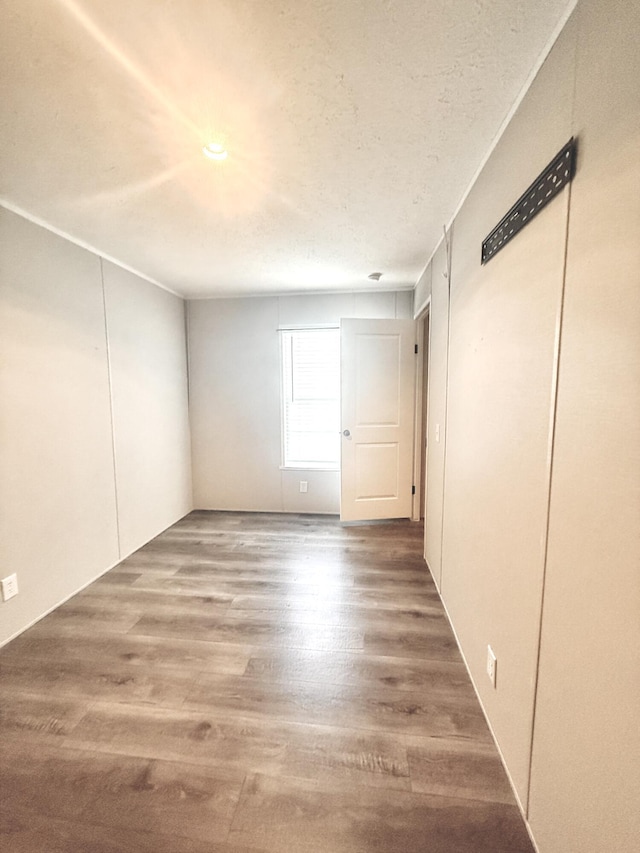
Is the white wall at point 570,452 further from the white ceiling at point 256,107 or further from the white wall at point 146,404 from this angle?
the white wall at point 146,404

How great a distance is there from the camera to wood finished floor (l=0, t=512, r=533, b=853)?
108cm

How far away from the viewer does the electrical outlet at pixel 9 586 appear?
189cm

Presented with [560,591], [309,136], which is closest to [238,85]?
[309,136]

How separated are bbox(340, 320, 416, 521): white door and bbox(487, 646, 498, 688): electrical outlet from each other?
2.11 meters

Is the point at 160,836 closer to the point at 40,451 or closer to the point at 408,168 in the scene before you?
the point at 40,451

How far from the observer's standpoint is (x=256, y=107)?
3.99 ft

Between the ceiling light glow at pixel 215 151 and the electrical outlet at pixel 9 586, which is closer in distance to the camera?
the ceiling light glow at pixel 215 151

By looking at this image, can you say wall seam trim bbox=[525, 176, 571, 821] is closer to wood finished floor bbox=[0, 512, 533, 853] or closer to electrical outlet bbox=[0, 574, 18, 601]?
wood finished floor bbox=[0, 512, 533, 853]

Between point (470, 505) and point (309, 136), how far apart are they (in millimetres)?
1762

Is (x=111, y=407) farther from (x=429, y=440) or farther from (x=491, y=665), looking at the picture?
(x=491, y=665)

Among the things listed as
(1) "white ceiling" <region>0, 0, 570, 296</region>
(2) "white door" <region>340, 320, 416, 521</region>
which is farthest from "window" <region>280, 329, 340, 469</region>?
(1) "white ceiling" <region>0, 0, 570, 296</region>

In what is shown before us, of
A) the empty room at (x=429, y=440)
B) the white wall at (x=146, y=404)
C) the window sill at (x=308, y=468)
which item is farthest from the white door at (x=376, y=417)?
the white wall at (x=146, y=404)

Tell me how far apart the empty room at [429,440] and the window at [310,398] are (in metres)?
1.16

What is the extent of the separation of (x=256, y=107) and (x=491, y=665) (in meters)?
2.31
